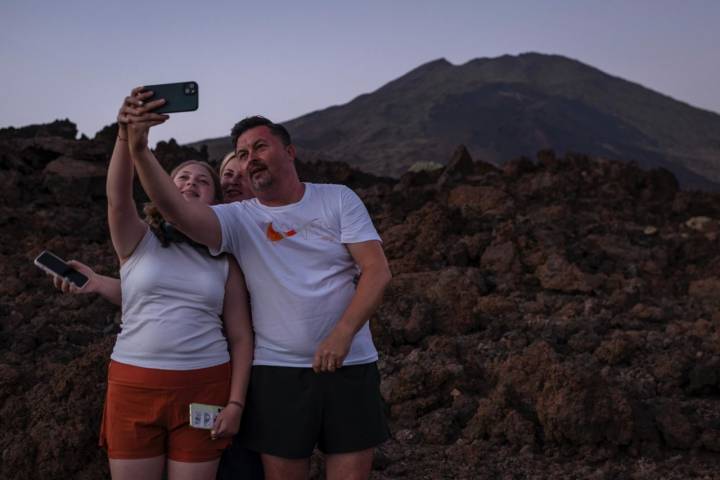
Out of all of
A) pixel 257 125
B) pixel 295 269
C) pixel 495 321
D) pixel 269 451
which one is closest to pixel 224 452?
pixel 269 451

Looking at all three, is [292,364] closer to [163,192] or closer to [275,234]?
[275,234]

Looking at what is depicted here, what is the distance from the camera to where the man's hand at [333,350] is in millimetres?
2449

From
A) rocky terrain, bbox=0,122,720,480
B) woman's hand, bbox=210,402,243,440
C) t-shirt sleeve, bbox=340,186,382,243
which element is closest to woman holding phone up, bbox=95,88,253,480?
woman's hand, bbox=210,402,243,440

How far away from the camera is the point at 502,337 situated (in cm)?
679

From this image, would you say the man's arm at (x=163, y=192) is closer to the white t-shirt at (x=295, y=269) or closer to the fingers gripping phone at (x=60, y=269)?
the white t-shirt at (x=295, y=269)

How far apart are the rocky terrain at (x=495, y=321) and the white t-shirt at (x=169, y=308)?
1.13 metres

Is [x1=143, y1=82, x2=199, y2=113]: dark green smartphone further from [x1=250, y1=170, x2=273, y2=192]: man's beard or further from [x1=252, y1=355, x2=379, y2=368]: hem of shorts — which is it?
[x1=252, y1=355, x2=379, y2=368]: hem of shorts

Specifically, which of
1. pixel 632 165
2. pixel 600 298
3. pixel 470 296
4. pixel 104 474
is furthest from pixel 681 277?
pixel 104 474

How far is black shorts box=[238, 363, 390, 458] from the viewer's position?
8.41 ft

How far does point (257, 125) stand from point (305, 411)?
3.11 ft

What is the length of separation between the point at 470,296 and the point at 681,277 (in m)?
4.01

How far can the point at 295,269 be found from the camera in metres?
2.56

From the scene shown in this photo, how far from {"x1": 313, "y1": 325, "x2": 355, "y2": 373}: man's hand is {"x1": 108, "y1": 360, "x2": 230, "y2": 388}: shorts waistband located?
333 millimetres

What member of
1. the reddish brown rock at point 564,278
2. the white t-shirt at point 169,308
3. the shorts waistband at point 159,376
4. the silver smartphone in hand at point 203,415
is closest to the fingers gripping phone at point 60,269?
the white t-shirt at point 169,308
